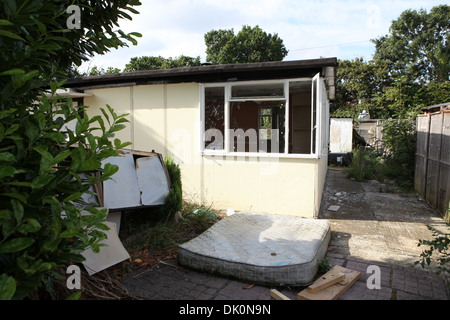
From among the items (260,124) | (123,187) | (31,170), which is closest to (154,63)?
(260,124)

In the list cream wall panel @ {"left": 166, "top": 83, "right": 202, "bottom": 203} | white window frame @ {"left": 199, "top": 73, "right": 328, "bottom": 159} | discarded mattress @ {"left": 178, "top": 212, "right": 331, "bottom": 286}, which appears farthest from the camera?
cream wall panel @ {"left": 166, "top": 83, "right": 202, "bottom": 203}

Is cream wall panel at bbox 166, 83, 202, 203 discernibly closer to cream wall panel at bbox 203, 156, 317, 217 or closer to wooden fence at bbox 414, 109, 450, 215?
cream wall panel at bbox 203, 156, 317, 217

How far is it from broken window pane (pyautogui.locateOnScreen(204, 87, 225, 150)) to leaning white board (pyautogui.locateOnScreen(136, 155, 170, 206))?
251 centimetres

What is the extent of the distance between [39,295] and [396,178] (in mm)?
10456

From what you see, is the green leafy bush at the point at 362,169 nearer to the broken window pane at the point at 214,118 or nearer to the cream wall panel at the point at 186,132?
the broken window pane at the point at 214,118

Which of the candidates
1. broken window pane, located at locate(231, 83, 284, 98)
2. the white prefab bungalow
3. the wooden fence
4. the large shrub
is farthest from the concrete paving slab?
broken window pane, located at locate(231, 83, 284, 98)

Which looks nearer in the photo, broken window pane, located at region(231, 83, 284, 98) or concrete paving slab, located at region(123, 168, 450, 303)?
concrete paving slab, located at region(123, 168, 450, 303)

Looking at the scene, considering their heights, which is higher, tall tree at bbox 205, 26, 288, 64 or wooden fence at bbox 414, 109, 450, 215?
tall tree at bbox 205, 26, 288, 64

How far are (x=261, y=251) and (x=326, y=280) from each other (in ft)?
2.68

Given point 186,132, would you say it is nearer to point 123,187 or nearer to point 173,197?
point 173,197

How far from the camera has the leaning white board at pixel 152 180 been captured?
485 cm

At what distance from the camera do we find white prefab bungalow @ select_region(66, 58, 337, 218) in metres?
→ 5.88

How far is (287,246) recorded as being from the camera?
3742mm

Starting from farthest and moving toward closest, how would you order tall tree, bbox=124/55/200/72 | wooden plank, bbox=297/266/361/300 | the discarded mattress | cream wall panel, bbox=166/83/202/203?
tall tree, bbox=124/55/200/72 < cream wall panel, bbox=166/83/202/203 < the discarded mattress < wooden plank, bbox=297/266/361/300
